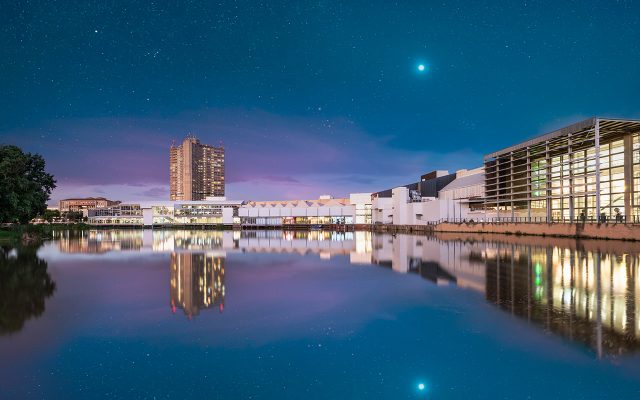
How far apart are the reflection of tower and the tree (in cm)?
3867

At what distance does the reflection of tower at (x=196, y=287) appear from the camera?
13.1 meters

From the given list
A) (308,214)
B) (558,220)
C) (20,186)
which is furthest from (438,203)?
(20,186)

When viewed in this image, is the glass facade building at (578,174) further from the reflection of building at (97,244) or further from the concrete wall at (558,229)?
the reflection of building at (97,244)

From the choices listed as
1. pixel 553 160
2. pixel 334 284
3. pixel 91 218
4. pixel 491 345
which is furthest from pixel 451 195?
pixel 91 218

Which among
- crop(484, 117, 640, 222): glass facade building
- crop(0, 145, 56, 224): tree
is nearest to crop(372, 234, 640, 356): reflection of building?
crop(484, 117, 640, 222): glass facade building

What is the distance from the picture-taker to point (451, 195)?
95688 mm

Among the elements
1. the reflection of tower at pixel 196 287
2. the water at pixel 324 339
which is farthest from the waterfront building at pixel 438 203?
the water at pixel 324 339

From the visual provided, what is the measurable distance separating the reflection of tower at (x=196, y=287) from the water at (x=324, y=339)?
13 cm

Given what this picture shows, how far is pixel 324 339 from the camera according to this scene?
955cm

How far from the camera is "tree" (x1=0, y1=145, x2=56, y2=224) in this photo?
5038 cm

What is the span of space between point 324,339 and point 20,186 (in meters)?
55.8

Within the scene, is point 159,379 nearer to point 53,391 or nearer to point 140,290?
point 53,391

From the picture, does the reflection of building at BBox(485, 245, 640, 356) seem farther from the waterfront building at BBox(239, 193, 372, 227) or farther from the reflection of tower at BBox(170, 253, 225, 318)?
the waterfront building at BBox(239, 193, 372, 227)

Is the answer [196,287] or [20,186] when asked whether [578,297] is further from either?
[20,186]
